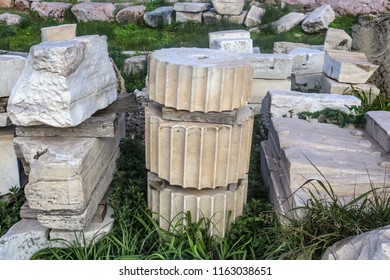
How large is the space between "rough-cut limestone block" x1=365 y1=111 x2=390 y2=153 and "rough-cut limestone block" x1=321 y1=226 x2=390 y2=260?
1508 millimetres

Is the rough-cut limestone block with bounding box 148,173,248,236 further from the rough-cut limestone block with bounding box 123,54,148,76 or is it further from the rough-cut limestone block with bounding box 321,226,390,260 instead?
the rough-cut limestone block with bounding box 123,54,148,76

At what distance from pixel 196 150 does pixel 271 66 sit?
299 cm

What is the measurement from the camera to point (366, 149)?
4.21 meters

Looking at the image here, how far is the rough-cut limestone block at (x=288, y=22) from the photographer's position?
38.5 ft

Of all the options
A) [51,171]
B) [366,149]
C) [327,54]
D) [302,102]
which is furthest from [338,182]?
[327,54]

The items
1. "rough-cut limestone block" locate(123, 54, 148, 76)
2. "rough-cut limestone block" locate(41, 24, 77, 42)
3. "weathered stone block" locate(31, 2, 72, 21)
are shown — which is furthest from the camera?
"weathered stone block" locate(31, 2, 72, 21)

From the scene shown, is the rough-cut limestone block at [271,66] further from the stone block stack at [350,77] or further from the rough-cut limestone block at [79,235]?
the rough-cut limestone block at [79,235]

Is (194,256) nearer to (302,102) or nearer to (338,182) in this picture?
(338,182)

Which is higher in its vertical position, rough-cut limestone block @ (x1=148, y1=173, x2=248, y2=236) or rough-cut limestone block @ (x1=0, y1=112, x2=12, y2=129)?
rough-cut limestone block @ (x1=0, y1=112, x2=12, y2=129)

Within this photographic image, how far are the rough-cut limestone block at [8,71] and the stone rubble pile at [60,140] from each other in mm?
736

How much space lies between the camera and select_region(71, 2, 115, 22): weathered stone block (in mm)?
12906

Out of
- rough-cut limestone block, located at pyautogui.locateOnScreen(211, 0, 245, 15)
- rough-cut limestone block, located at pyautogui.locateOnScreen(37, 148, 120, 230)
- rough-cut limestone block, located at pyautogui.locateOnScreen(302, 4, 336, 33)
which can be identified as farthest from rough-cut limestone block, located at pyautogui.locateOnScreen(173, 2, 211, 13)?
rough-cut limestone block, located at pyautogui.locateOnScreen(37, 148, 120, 230)

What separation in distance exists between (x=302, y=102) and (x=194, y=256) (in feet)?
7.99

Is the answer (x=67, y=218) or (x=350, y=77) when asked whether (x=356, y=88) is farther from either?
(x=67, y=218)
